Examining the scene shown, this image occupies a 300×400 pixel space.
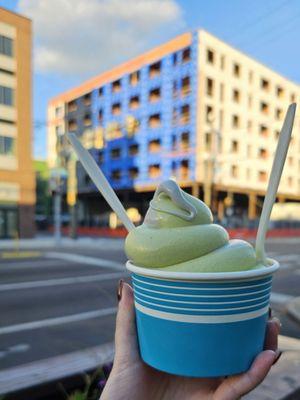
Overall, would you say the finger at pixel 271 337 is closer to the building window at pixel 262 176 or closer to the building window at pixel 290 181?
the building window at pixel 262 176

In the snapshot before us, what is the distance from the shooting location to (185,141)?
3234 centimetres

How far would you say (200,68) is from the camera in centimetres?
3083

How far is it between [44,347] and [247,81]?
3604cm

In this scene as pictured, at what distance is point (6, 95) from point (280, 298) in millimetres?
6462

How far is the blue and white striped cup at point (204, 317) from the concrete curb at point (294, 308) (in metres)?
5.31

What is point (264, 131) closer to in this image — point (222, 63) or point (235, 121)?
point (235, 121)

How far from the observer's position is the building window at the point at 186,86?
103ft

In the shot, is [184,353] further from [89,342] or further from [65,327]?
[65,327]

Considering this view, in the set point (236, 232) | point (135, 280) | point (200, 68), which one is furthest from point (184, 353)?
point (200, 68)

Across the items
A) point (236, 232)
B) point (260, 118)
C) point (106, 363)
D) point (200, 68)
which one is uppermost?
point (200, 68)

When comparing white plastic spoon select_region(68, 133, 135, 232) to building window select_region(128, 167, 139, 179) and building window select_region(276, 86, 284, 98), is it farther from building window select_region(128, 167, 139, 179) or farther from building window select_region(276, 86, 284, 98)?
building window select_region(276, 86, 284, 98)

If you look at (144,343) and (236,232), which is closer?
(144,343)

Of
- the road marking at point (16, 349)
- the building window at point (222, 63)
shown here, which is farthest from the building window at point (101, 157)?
the road marking at point (16, 349)

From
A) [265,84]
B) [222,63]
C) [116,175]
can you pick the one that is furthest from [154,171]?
[265,84]
